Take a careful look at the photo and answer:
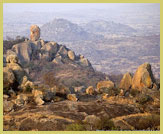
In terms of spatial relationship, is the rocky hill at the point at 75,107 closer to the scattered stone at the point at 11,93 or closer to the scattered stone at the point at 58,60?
the scattered stone at the point at 11,93

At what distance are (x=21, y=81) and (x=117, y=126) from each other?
10.3m

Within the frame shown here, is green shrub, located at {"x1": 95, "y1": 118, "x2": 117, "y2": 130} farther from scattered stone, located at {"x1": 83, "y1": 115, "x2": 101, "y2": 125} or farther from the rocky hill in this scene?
scattered stone, located at {"x1": 83, "y1": 115, "x2": 101, "y2": 125}

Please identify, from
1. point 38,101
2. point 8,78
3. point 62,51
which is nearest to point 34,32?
point 62,51

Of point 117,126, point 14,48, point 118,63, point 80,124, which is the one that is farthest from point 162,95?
point 118,63

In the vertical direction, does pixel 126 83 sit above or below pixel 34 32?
below

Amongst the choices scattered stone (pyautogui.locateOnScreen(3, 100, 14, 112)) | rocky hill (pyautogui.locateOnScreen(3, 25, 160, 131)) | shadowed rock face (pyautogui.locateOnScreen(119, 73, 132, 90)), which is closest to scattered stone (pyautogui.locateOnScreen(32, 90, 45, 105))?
rocky hill (pyautogui.locateOnScreen(3, 25, 160, 131))

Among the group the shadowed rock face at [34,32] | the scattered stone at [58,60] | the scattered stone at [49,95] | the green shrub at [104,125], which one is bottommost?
the scattered stone at [58,60]

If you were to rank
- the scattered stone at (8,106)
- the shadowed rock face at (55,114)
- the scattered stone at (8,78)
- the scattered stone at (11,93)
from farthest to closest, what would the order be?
the scattered stone at (8,78)
the scattered stone at (11,93)
the scattered stone at (8,106)
the shadowed rock face at (55,114)

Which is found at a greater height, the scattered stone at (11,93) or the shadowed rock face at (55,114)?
the scattered stone at (11,93)

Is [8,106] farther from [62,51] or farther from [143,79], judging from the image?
[62,51]

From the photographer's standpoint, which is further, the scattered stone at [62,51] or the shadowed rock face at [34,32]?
the scattered stone at [62,51]

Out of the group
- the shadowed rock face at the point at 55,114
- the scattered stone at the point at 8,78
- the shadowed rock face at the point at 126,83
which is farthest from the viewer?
the shadowed rock face at the point at 126,83

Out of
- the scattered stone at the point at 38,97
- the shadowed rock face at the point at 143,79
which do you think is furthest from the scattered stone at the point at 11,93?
the shadowed rock face at the point at 143,79

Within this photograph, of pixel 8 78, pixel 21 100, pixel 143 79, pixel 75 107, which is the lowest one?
pixel 75 107
